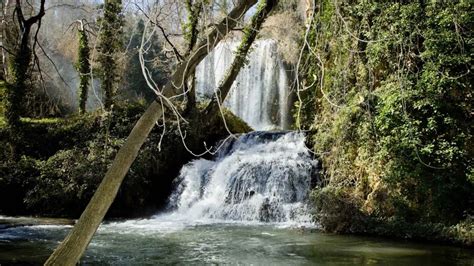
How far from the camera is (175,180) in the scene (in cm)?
1566

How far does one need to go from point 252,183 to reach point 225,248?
5.02 m

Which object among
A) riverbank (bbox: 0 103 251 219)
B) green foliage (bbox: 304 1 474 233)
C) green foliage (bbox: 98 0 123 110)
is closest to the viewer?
green foliage (bbox: 304 1 474 233)

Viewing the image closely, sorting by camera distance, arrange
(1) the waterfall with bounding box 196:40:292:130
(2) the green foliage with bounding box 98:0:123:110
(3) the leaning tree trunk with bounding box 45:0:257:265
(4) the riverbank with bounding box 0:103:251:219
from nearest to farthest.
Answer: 1. (3) the leaning tree trunk with bounding box 45:0:257:265
2. (4) the riverbank with bounding box 0:103:251:219
3. (2) the green foliage with bounding box 98:0:123:110
4. (1) the waterfall with bounding box 196:40:292:130

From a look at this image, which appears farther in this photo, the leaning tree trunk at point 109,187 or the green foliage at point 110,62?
the green foliage at point 110,62

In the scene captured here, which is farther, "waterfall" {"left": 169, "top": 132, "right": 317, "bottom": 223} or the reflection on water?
"waterfall" {"left": 169, "top": 132, "right": 317, "bottom": 223}

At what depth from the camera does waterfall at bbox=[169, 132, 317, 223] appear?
13.3 meters

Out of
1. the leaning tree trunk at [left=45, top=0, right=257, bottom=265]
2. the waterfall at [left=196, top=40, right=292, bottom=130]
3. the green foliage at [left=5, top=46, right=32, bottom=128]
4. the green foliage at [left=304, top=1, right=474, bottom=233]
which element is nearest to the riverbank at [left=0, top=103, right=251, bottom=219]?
the green foliage at [left=5, top=46, right=32, bottom=128]

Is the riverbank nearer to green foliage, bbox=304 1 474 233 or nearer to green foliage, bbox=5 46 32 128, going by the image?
green foliage, bbox=5 46 32 128

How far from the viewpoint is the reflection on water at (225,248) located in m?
8.09

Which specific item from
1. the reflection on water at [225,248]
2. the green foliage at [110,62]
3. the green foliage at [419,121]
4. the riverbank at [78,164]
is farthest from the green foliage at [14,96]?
the green foliage at [419,121]

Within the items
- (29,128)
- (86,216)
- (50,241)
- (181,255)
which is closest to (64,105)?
(29,128)

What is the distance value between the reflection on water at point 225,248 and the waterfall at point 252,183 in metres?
1.42

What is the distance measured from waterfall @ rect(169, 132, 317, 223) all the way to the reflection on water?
1423 millimetres

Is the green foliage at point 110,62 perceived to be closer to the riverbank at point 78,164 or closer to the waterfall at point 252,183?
the riverbank at point 78,164
